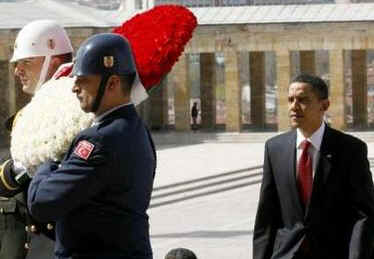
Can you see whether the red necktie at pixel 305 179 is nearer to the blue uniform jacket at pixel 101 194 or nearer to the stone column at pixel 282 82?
the blue uniform jacket at pixel 101 194

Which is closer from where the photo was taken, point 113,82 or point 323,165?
point 113,82

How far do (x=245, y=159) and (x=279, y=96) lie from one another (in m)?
8.21

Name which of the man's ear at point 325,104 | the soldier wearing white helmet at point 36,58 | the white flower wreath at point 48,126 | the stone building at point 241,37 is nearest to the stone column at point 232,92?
the stone building at point 241,37

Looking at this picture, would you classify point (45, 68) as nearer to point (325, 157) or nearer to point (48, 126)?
point (48, 126)

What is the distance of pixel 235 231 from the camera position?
1617 cm

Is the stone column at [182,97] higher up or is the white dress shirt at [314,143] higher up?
the white dress shirt at [314,143]

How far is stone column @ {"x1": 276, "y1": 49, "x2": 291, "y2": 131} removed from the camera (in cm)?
3631

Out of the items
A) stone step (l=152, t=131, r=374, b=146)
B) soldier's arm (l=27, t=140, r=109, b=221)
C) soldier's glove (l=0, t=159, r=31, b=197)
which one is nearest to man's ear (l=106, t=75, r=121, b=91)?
soldier's arm (l=27, t=140, r=109, b=221)

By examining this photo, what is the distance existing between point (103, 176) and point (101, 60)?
1.33ft

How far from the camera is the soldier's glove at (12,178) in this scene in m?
4.59

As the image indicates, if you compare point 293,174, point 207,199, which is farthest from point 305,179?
point 207,199

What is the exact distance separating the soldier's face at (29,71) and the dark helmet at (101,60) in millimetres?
1036

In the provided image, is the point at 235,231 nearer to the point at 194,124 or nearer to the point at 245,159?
the point at 245,159

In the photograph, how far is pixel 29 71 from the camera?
486cm
